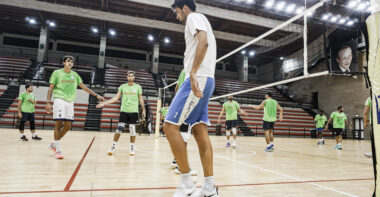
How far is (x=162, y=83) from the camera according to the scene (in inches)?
812

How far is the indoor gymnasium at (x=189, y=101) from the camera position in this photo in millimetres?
2043

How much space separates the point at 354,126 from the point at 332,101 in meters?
2.71

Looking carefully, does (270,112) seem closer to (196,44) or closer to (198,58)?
(196,44)

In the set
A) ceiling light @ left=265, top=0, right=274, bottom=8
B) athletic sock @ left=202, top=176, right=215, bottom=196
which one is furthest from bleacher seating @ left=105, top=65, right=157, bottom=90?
athletic sock @ left=202, top=176, right=215, bottom=196

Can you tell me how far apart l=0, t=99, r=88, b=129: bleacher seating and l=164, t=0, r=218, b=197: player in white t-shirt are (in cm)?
1453

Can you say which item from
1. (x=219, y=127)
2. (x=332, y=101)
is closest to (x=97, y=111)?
(x=219, y=127)

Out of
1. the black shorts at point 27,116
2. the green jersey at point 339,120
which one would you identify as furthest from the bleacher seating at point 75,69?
the green jersey at point 339,120

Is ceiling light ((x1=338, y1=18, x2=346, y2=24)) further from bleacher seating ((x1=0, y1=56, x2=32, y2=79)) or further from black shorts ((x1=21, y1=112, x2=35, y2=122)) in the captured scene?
bleacher seating ((x1=0, y1=56, x2=32, y2=79))

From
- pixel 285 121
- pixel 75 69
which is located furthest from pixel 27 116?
pixel 285 121

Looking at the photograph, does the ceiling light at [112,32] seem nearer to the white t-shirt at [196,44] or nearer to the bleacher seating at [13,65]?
the bleacher seating at [13,65]

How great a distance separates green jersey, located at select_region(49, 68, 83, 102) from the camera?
13.3 ft

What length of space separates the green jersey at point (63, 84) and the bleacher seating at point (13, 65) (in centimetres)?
1572

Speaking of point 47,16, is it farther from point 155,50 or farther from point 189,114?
point 189,114

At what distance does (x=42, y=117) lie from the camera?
576 inches
